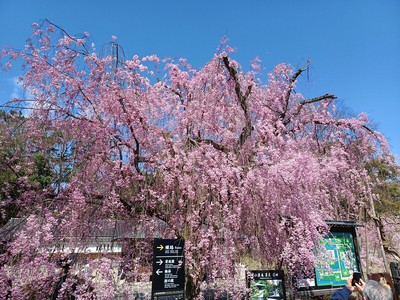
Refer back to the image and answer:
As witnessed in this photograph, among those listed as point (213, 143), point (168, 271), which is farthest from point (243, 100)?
point (168, 271)

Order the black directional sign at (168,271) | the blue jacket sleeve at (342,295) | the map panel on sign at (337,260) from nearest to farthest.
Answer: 1. the blue jacket sleeve at (342,295)
2. the black directional sign at (168,271)
3. the map panel on sign at (337,260)

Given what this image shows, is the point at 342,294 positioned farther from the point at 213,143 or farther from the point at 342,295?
the point at 213,143

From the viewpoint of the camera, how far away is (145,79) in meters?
5.80

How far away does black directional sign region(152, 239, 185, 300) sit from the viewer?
380 centimetres

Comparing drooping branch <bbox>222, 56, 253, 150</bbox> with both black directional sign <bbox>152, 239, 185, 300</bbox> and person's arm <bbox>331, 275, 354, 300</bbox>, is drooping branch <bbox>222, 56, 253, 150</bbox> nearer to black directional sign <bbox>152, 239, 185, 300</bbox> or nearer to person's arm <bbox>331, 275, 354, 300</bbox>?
black directional sign <bbox>152, 239, 185, 300</bbox>

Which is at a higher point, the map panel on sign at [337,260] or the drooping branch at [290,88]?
the drooping branch at [290,88]

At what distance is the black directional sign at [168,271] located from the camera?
12.5 feet

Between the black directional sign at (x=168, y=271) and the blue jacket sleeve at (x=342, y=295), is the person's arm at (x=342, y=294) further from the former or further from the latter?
the black directional sign at (x=168, y=271)

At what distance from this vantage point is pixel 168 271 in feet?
13.0

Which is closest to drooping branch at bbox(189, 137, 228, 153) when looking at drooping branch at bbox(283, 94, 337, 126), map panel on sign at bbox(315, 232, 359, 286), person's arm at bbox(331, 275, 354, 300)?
drooping branch at bbox(283, 94, 337, 126)

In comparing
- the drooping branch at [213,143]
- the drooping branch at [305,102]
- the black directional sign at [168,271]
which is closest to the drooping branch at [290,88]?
the drooping branch at [305,102]

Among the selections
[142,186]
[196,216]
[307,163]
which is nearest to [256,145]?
[307,163]

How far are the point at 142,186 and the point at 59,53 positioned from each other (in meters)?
3.00

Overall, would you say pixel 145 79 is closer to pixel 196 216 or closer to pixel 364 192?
pixel 196 216
